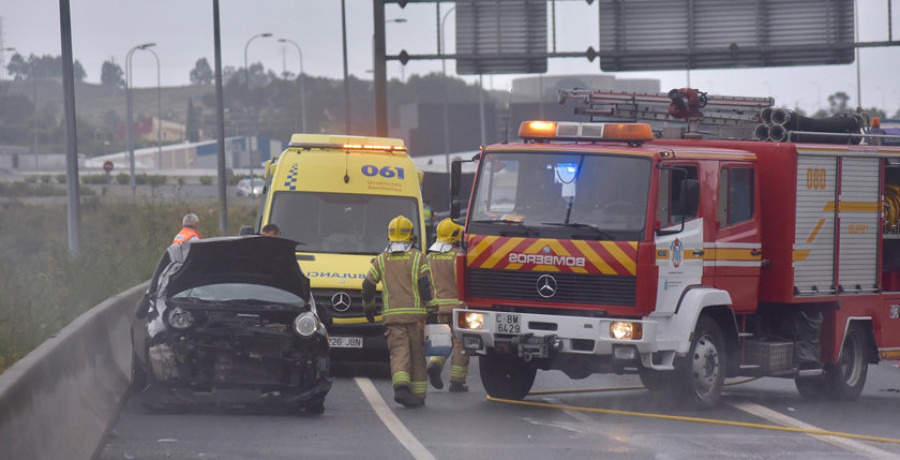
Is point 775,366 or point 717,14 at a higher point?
point 717,14

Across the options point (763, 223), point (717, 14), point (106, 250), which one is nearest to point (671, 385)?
point (763, 223)

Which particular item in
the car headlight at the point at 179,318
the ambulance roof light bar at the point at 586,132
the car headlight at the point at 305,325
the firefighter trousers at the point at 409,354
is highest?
the ambulance roof light bar at the point at 586,132

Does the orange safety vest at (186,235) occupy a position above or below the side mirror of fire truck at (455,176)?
below

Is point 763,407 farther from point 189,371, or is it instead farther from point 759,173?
point 189,371

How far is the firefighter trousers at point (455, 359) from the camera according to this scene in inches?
549

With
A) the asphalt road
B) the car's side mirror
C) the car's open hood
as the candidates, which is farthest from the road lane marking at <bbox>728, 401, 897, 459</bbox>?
the car's side mirror

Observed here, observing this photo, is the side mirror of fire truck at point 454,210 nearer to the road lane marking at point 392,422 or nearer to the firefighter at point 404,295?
the firefighter at point 404,295

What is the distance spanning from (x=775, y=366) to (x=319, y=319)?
15.7ft

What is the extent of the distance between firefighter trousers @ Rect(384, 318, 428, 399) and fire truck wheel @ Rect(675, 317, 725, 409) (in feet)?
7.81

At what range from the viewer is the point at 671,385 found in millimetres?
12906

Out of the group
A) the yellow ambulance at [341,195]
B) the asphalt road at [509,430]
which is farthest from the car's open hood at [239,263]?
the yellow ambulance at [341,195]

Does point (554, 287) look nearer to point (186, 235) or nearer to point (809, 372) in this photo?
point (809, 372)

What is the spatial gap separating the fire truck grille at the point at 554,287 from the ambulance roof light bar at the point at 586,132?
140 centimetres

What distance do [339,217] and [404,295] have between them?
3919 mm
